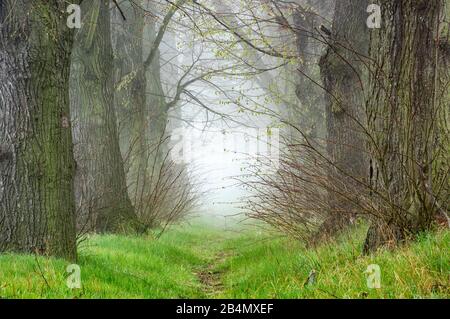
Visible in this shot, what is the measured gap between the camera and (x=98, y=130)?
29.8ft

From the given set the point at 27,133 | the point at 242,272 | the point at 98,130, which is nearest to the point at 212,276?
the point at 242,272

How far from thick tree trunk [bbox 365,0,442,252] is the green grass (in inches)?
12.9

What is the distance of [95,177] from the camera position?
884 cm

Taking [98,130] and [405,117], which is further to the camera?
[98,130]

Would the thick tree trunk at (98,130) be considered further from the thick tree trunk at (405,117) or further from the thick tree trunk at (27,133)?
the thick tree trunk at (405,117)

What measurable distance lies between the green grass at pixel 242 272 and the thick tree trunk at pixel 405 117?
327 mm

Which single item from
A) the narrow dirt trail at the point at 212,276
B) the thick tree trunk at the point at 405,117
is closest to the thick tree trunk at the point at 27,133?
the narrow dirt trail at the point at 212,276

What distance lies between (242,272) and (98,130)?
4.03 meters

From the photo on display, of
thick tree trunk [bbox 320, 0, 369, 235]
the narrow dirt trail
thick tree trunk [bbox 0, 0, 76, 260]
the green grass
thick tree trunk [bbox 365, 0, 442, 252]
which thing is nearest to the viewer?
the green grass

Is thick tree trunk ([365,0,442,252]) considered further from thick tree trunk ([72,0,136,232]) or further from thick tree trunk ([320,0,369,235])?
thick tree trunk ([72,0,136,232])

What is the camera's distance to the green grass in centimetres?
359

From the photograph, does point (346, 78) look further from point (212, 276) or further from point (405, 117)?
point (212, 276)

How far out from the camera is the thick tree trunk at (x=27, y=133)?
504 cm

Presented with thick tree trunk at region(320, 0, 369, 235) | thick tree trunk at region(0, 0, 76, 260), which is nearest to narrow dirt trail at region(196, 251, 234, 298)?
thick tree trunk at region(0, 0, 76, 260)
